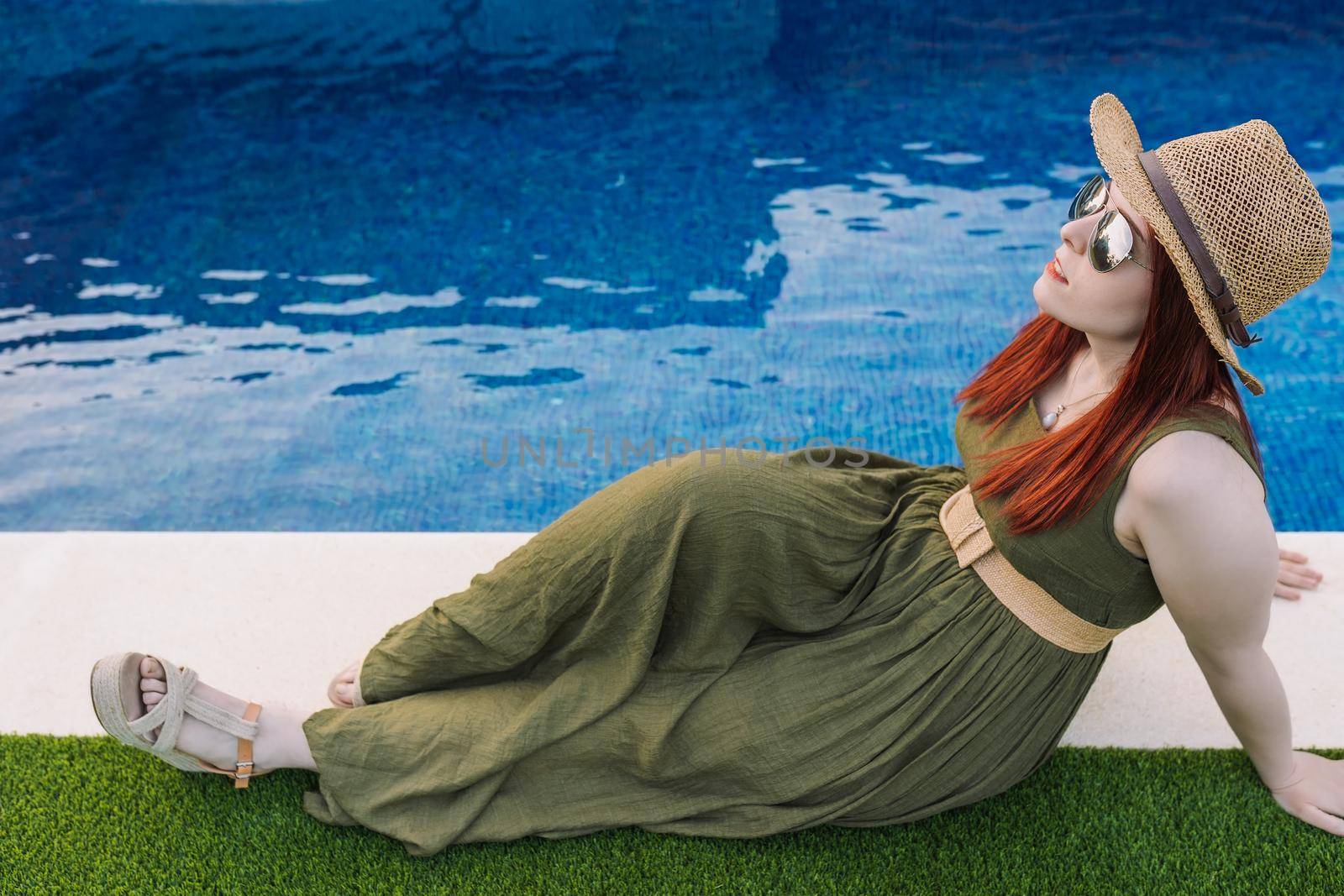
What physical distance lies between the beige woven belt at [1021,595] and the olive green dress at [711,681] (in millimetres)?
27

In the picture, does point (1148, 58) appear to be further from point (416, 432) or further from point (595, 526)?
point (595, 526)

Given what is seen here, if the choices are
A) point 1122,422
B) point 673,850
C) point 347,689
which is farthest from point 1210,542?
point 347,689

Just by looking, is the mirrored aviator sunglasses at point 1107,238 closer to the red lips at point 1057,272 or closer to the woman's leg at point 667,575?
the red lips at point 1057,272

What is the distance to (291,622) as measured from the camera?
9.25 ft

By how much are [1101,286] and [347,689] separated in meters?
1.67

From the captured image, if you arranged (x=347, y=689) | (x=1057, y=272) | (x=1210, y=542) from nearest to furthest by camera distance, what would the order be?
(x=1210, y=542), (x=1057, y=272), (x=347, y=689)

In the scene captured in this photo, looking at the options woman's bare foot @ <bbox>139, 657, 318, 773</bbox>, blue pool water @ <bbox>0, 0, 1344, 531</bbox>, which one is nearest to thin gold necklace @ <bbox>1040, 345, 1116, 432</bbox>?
woman's bare foot @ <bbox>139, 657, 318, 773</bbox>

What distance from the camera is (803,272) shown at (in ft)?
16.3

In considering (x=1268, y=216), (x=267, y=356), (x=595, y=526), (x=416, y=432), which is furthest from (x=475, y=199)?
(x=1268, y=216)

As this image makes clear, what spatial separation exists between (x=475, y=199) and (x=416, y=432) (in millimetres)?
1728

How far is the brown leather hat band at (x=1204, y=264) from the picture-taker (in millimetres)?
1646

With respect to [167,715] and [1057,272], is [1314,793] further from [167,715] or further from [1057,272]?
[167,715]

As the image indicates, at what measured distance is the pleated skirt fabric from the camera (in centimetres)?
211

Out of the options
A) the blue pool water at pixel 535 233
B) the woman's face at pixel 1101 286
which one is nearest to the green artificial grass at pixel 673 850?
the woman's face at pixel 1101 286
